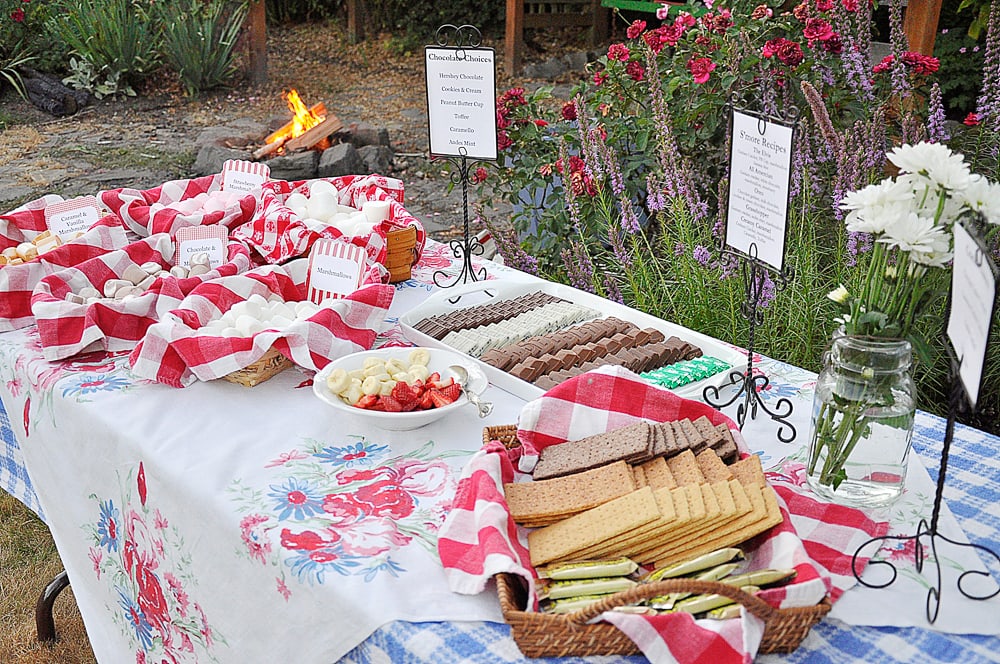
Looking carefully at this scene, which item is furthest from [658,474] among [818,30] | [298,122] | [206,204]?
[298,122]

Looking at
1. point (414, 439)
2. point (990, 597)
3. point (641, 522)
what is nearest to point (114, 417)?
point (414, 439)

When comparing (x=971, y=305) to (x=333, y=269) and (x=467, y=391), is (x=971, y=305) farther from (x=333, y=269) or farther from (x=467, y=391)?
(x=333, y=269)

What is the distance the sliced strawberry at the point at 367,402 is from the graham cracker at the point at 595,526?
383 mm

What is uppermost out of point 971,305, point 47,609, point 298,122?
point 971,305

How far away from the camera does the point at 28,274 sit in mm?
1857

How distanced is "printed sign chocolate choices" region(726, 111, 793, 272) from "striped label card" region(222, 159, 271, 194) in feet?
4.08

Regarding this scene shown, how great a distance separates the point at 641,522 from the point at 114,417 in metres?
0.88

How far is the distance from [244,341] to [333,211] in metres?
0.63

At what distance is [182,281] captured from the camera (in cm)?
180

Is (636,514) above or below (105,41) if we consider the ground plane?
below

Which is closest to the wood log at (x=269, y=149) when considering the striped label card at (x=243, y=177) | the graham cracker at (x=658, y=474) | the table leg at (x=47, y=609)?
the striped label card at (x=243, y=177)

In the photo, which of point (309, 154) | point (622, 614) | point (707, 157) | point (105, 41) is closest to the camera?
point (622, 614)

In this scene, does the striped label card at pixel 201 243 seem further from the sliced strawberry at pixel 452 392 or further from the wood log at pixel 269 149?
the wood log at pixel 269 149

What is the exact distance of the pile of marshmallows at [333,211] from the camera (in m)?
2.01
